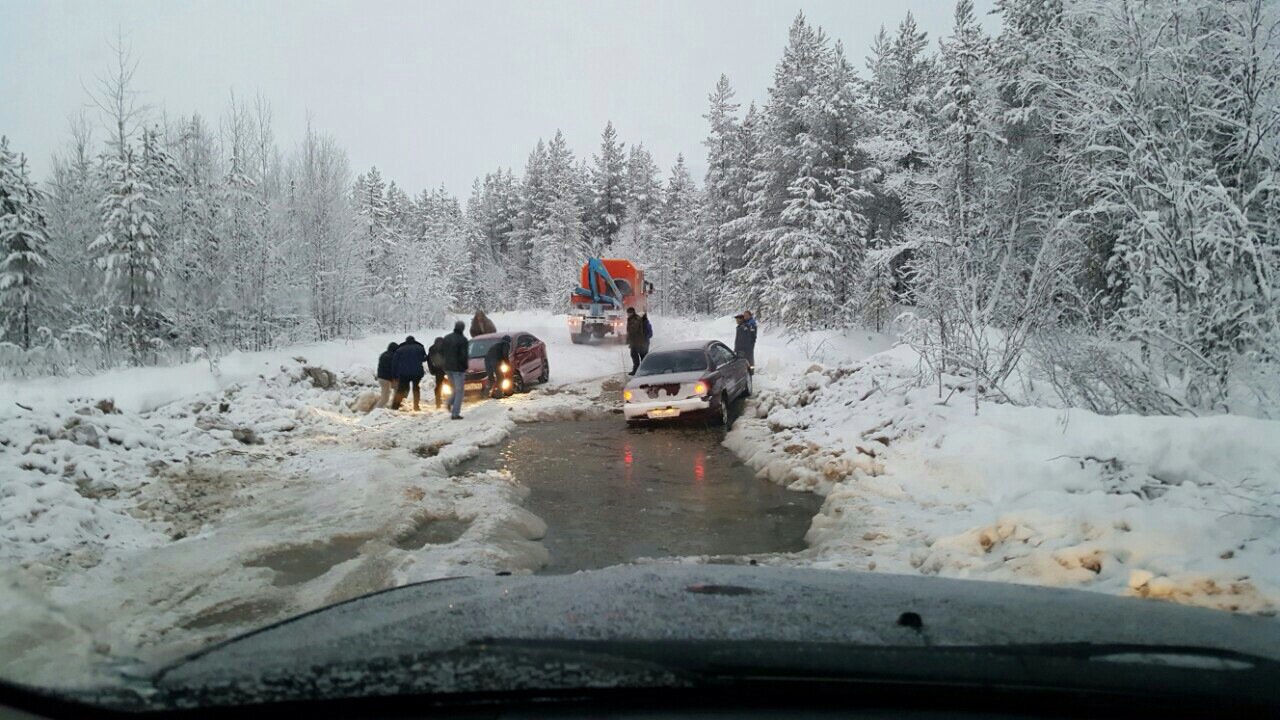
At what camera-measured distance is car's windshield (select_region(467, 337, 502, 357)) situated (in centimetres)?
1995

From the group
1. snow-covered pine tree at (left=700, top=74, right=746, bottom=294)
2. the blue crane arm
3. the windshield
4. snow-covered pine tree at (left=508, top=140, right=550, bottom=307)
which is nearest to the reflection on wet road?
the windshield

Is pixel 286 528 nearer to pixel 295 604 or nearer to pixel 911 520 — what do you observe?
pixel 295 604

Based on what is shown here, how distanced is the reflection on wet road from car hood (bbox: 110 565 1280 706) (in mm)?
3843

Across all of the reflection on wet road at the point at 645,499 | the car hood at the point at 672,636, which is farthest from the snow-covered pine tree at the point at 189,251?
the car hood at the point at 672,636

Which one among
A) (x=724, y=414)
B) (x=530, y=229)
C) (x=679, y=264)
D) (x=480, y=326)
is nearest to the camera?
(x=724, y=414)

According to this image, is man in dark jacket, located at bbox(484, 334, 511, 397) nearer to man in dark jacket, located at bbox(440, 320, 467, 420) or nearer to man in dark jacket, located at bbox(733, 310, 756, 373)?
man in dark jacket, located at bbox(440, 320, 467, 420)

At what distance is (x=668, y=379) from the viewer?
14422 millimetres

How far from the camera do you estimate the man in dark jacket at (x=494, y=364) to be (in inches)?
752

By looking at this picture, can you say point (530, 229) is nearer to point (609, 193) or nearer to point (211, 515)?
point (609, 193)

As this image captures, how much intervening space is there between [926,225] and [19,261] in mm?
26272

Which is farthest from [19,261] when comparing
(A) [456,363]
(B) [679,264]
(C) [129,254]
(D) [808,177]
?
(B) [679,264]

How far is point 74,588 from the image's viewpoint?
17.9ft

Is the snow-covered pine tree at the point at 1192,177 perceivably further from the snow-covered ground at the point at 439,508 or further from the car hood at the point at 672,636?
the car hood at the point at 672,636

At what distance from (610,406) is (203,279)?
14743mm
